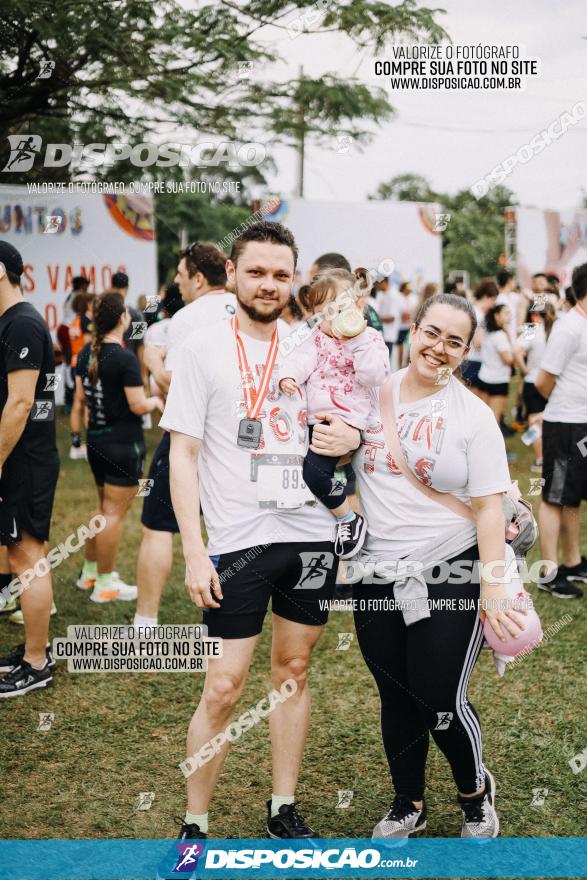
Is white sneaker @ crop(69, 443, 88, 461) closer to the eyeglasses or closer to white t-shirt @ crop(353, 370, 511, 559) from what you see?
white t-shirt @ crop(353, 370, 511, 559)

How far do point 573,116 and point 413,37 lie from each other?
1.60m

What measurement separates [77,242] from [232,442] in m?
10.0

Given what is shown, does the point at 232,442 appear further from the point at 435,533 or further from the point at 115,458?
the point at 115,458

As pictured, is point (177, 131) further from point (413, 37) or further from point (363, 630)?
point (363, 630)

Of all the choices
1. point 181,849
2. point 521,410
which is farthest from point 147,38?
point 521,410

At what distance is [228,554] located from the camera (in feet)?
8.95

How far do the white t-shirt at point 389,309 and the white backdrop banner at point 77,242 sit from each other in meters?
3.74

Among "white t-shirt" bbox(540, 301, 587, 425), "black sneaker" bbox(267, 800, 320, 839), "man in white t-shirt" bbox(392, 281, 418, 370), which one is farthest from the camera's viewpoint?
"man in white t-shirt" bbox(392, 281, 418, 370)

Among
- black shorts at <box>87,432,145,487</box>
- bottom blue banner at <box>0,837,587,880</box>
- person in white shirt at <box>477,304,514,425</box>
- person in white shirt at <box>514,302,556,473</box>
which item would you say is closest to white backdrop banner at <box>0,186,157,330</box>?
person in white shirt at <box>477,304,514,425</box>

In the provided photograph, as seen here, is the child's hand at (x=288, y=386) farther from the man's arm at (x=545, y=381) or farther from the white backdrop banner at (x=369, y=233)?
the white backdrop banner at (x=369, y=233)

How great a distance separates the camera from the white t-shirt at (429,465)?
265 centimetres

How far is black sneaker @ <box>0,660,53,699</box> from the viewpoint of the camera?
4230 millimetres

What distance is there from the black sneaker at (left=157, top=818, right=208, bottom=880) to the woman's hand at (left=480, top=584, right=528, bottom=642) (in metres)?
1.15

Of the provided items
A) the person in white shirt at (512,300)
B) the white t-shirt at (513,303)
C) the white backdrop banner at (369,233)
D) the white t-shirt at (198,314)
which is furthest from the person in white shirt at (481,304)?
the white t-shirt at (198,314)
